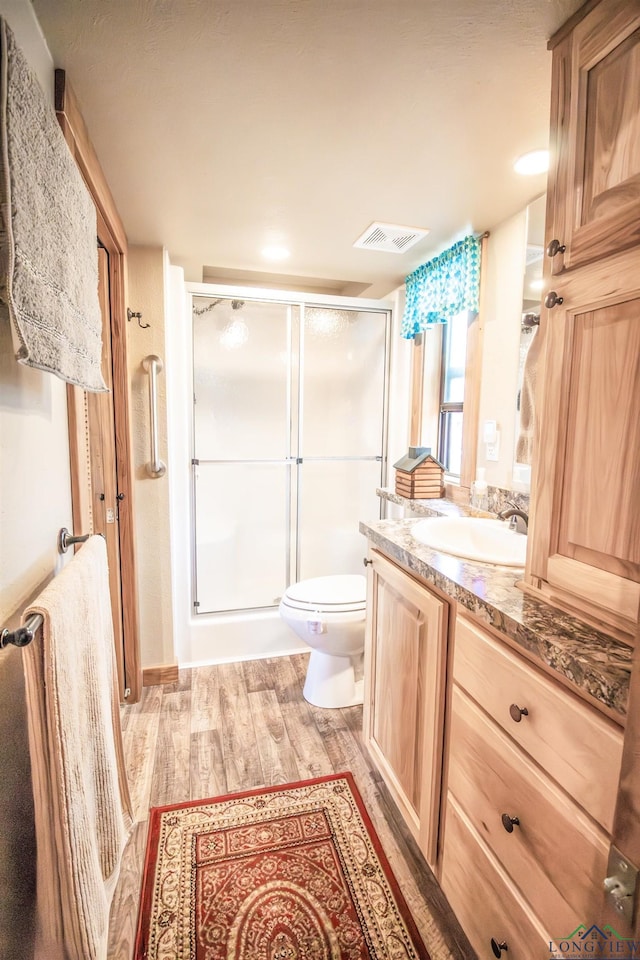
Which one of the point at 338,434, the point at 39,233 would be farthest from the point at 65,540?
the point at 338,434

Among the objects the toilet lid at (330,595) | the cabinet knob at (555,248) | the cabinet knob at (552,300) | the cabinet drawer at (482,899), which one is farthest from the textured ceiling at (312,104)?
the cabinet drawer at (482,899)

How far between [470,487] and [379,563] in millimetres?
761

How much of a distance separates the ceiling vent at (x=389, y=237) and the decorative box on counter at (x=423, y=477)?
95cm

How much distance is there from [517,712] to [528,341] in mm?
1372

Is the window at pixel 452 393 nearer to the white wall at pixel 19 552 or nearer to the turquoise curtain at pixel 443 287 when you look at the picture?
the turquoise curtain at pixel 443 287

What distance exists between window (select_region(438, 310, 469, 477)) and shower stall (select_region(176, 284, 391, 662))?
0.45m

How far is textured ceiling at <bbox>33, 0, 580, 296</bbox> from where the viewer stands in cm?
95

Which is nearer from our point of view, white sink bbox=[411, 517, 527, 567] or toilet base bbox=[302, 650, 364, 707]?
white sink bbox=[411, 517, 527, 567]

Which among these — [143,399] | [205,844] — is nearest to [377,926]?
[205,844]

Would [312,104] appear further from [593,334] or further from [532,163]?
[593,334]

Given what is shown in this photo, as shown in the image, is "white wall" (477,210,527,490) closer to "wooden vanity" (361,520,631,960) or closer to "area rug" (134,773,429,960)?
"wooden vanity" (361,520,631,960)

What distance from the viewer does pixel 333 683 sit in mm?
2119

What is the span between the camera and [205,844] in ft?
4.63

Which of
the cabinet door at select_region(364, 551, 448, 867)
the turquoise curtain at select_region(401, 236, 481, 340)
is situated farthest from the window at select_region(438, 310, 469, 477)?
the cabinet door at select_region(364, 551, 448, 867)
